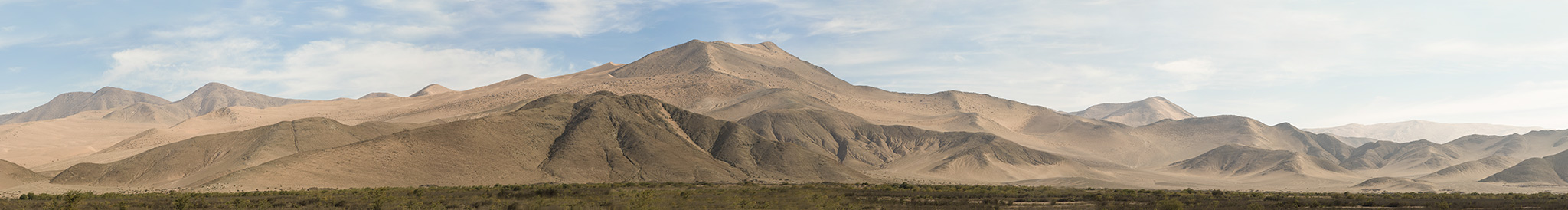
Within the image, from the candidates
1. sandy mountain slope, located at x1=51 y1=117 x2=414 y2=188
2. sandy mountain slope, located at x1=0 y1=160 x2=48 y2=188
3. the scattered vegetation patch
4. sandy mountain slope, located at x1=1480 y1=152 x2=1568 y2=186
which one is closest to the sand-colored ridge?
sandy mountain slope, located at x1=1480 y1=152 x2=1568 y2=186

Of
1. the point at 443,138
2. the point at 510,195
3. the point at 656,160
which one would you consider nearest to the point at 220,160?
the point at 443,138

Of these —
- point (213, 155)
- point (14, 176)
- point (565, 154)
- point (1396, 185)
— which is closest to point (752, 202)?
point (565, 154)

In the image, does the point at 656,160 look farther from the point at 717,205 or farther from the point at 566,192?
the point at 717,205

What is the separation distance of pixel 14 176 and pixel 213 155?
23.1m

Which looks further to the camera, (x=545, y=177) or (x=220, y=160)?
(x=220, y=160)

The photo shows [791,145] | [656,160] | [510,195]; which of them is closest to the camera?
[510,195]

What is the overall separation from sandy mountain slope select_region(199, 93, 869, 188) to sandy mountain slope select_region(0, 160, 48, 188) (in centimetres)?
2569

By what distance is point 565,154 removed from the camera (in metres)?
129

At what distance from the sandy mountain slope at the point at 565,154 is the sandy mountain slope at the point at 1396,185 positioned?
301 ft

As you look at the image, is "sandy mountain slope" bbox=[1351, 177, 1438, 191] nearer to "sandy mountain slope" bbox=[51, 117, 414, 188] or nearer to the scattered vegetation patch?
the scattered vegetation patch

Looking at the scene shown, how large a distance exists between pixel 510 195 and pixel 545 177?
162 feet

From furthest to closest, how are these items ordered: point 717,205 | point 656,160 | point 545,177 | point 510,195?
point 656,160 → point 545,177 → point 510,195 → point 717,205

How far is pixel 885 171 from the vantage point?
189 m

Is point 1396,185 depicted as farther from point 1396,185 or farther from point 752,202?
point 752,202
